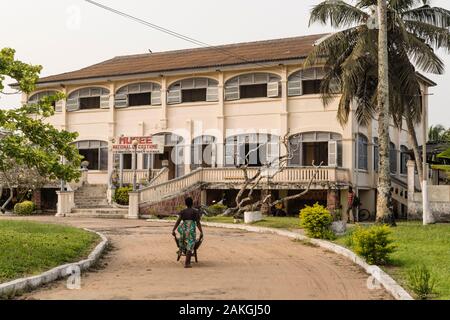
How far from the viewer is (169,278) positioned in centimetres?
1047

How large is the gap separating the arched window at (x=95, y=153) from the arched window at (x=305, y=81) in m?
11.6

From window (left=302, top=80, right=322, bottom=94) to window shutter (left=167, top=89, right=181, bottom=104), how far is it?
720 cm

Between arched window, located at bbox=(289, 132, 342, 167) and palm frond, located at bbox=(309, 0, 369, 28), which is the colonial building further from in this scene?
palm frond, located at bbox=(309, 0, 369, 28)

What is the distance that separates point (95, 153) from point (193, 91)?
7.20 metres

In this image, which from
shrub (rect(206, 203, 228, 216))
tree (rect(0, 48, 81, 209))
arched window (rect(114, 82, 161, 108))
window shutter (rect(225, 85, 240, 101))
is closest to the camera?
tree (rect(0, 48, 81, 209))

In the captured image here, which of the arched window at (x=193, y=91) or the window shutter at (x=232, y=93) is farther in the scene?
the arched window at (x=193, y=91)

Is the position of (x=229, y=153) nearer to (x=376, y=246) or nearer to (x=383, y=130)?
(x=383, y=130)

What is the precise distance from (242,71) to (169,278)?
22014 millimetres

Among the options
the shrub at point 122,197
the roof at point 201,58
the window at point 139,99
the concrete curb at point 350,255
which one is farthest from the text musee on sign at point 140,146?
the concrete curb at point 350,255

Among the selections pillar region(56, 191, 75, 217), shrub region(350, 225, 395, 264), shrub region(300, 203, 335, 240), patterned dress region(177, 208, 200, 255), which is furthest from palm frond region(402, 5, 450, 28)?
pillar region(56, 191, 75, 217)

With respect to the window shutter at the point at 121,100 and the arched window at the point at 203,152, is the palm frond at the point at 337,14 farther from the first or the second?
the window shutter at the point at 121,100

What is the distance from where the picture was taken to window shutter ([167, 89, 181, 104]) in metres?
33.1

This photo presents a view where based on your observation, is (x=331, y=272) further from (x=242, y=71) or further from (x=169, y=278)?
(x=242, y=71)

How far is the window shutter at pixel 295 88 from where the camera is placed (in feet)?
98.2
